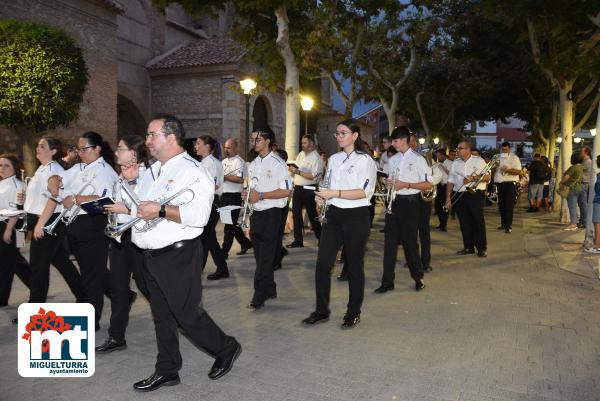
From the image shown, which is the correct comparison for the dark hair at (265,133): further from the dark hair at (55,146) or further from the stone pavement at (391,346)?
the dark hair at (55,146)

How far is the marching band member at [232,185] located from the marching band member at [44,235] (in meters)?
3.32

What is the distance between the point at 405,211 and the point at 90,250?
3.87 m

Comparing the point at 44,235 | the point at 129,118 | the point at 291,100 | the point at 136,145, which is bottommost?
the point at 44,235

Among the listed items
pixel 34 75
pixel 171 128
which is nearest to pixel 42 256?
pixel 171 128

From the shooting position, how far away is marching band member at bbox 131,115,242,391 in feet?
11.7

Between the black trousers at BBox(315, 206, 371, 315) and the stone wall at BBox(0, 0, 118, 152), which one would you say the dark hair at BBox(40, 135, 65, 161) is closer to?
the black trousers at BBox(315, 206, 371, 315)

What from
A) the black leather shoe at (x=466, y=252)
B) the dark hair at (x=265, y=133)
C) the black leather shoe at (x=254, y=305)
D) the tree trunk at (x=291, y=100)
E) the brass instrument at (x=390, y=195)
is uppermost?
the tree trunk at (x=291, y=100)

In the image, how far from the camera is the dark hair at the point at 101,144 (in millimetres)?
4953

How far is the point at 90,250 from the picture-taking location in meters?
4.95

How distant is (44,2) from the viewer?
54.7 feet

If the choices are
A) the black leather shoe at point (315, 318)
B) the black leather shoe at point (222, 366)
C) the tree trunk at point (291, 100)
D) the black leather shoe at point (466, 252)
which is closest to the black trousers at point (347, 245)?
the black leather shoe at point (315, 318)

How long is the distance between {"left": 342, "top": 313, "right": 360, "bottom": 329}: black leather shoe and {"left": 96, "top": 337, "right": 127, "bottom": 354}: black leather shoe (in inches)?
84.3

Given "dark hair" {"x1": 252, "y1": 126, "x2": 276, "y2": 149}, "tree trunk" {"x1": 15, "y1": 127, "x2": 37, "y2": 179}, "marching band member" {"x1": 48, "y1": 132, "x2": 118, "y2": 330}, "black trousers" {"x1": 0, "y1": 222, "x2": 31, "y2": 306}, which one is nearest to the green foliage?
"tree trunk" {"x1": 15, "y1": 127, "x2": 37, "y2": 179}

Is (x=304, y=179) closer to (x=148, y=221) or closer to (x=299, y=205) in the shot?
(x=299, y=205)
